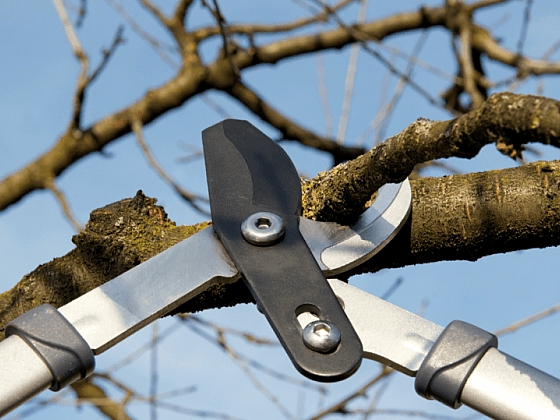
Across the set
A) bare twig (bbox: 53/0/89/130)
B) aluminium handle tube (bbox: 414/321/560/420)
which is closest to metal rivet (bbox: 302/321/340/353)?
aluminium handle tube (bbox: 414/321/560/420)

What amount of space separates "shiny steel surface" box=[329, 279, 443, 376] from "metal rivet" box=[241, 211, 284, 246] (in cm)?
12

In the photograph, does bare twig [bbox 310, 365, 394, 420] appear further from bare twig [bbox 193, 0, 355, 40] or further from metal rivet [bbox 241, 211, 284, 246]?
bare twig [bbox 193, 0, 355, 40]

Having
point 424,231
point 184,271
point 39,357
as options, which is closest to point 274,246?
point 184,271

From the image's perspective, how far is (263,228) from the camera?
3.43 ft

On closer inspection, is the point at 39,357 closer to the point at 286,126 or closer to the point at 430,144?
the point at 430,144

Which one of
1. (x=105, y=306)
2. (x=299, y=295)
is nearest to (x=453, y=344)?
(x=299, y=295)

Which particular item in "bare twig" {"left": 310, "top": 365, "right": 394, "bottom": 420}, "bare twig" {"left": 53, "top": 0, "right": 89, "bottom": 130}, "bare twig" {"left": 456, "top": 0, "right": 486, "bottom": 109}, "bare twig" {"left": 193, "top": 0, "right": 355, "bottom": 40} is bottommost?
"bare twig" {"left": 310, "top": 365, "right": 394, "bottom": 420}

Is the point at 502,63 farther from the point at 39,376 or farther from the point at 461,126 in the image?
the point at 39,376

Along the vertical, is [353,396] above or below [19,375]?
below

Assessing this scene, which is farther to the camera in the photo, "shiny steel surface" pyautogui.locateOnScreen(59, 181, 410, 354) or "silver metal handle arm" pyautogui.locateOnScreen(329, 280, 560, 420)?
"shiny steel surface" pyautogui.locateOnScreen(59, 181, 410, 354)

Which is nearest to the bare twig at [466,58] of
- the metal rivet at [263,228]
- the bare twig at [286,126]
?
the bare twig at [286,126]

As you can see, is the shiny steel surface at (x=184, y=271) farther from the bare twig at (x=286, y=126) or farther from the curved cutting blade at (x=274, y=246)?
the bare twig at (x=286, y=126)

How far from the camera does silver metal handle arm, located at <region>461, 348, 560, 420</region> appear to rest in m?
0.83

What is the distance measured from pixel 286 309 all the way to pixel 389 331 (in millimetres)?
145
